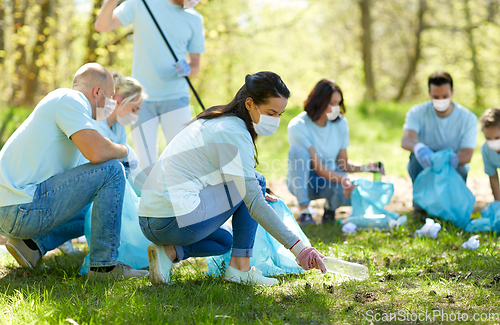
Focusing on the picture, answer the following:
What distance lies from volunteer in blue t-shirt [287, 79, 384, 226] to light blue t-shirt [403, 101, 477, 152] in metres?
0.67

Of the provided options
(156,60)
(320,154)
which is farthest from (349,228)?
(156,60)

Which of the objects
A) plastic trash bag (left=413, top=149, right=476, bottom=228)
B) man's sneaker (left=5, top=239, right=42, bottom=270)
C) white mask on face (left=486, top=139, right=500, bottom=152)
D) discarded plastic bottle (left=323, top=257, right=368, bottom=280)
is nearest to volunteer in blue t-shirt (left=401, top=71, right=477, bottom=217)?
plastic trash bag (left=413, top=149, right=476, bottom=228)

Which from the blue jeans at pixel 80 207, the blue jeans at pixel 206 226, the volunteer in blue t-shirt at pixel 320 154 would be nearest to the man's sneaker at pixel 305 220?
the volunteer in blue t-shirt at pixel 320 154

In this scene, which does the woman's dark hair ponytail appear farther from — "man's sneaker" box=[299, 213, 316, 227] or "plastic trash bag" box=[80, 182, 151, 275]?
"man's sneaker" box=[299, 213, 316, 227]

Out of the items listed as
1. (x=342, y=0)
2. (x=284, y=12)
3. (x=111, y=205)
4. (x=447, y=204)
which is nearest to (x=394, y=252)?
(x=447, y=204)

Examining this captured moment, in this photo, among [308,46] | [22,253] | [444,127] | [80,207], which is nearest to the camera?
[80,207]

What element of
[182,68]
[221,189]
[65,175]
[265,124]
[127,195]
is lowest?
[127,195]

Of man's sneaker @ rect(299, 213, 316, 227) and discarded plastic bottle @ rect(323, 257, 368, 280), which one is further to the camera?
man's sneaker @ rect(299, 213, 316, 227)

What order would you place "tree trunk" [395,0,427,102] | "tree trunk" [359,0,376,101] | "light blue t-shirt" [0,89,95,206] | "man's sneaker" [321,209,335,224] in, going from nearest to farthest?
"light blue t-shirt" [0,89,95,206]
"man's sneaker" [321,209,335,224]
"tree trunk" [359,0,376,101]
"tree trunk" [395,0,427,102]

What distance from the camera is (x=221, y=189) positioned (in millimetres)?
2453

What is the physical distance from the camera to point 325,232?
3.71m

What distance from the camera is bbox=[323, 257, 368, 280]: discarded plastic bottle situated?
258 centimetres

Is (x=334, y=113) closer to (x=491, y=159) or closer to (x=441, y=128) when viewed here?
(x=441, y=128)

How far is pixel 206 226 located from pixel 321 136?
1937 millimetres
